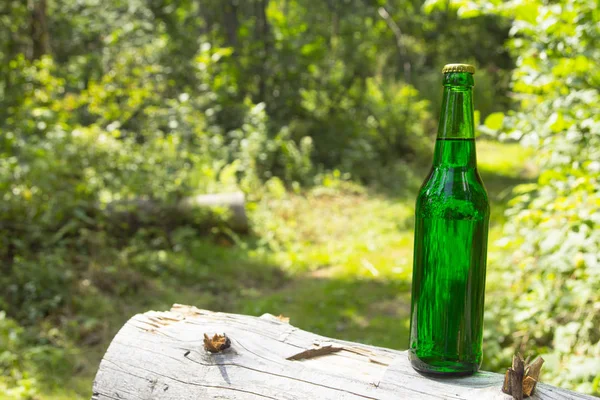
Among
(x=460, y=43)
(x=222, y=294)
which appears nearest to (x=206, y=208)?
(x=222, y=294)

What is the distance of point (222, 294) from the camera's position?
5.47 meters

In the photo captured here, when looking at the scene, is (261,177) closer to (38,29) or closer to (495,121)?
(38,29)

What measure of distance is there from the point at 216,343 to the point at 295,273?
467cm

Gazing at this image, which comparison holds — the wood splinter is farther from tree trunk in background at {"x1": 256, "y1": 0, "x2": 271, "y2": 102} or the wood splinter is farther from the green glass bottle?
tree trunk in background at {"x1": 256, "y1": 0, "x2": 271, "y2": 102}

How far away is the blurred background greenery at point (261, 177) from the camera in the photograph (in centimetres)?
304

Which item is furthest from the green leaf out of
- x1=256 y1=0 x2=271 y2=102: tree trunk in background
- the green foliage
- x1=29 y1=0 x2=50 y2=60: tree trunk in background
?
x1=29 y1=0 x2=50 y2=60: tree trunk in background

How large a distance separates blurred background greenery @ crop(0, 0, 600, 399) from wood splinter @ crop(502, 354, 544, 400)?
1.36 m

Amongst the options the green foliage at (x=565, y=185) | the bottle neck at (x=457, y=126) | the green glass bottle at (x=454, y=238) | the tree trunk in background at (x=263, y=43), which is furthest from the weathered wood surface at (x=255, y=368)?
the tree trunk in background at (x=263, y=43)

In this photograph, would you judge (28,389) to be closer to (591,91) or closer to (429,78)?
(591,91)

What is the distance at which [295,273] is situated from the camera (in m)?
6.19

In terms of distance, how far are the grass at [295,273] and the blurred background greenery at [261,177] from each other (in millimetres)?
29

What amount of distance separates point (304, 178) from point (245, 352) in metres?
7.40

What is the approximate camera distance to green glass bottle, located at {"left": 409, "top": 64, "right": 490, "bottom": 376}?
1316 millimetres

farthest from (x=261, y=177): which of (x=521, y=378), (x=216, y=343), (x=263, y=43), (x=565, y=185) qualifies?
(x=521, y=378)
